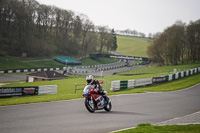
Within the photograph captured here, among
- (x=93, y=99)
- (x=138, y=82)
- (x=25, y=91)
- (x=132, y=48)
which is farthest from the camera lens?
(x=132, y=48)

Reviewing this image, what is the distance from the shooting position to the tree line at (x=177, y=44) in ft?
233

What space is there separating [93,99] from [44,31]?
276 ft

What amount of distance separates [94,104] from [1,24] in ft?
218

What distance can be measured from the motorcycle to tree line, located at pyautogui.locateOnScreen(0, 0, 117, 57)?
5874 cm

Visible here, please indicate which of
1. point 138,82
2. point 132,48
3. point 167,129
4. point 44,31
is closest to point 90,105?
point 167,129

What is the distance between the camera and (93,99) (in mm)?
13133

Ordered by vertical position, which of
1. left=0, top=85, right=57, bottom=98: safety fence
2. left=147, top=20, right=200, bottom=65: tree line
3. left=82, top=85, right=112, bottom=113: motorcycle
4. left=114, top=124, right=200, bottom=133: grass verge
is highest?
left=147, top=20, right=200, bottom=65: tree line

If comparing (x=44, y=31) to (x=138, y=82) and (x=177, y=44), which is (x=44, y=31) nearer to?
(x=177, y=44)

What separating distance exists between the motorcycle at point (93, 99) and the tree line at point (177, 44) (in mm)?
60979

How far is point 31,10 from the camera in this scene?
7956 cm

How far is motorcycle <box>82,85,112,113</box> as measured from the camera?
1277 cm

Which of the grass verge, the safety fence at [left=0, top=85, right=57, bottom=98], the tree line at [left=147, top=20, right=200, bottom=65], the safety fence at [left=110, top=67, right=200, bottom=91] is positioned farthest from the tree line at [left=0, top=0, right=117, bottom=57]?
the grass verge

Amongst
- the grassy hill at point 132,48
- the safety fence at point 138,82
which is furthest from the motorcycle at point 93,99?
the grassy hill at point 132,48

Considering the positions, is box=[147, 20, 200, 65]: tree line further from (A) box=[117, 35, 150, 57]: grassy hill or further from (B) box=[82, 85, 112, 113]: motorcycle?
(A) box=[117, 35, 150, 57]: grassy hill
